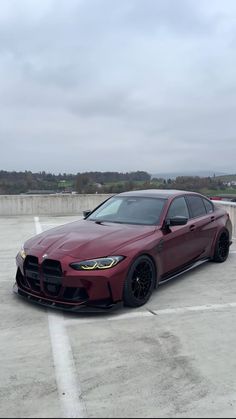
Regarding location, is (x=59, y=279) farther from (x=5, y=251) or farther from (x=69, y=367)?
(x=5, y=251)

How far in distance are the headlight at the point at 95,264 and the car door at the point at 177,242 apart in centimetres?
100

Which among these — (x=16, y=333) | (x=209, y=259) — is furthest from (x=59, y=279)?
(x=209, y=259)

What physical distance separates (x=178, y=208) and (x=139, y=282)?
67.3 inches

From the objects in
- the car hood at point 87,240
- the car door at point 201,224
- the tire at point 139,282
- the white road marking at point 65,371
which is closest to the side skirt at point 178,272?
the car door at point 201,224

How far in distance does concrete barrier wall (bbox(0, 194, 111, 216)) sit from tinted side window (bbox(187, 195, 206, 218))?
9121mm

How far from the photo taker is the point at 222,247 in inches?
282

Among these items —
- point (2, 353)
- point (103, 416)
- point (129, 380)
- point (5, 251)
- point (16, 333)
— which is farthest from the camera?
point (5, 251)

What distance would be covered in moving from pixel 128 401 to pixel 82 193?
13309mm

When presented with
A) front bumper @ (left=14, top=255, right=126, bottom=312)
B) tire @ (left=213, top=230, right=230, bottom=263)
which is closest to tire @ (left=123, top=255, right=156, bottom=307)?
front bumper @ (left=14, top=255, right=126, bottom=312)

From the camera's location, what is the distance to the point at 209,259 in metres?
6.88

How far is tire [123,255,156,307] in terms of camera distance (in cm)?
466

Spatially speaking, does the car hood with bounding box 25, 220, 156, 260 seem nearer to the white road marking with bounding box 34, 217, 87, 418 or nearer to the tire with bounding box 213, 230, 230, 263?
the white road marking with bounding box 34, 217, 87, 418

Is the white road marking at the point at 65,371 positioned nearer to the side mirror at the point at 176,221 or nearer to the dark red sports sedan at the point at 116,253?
the dark red sports sedan at the point at 116,253

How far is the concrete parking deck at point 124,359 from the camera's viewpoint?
2.83m
